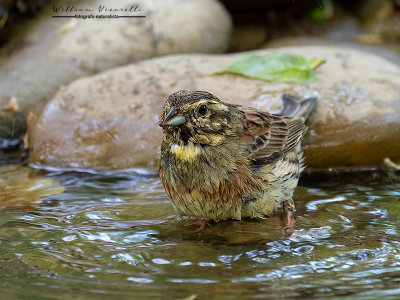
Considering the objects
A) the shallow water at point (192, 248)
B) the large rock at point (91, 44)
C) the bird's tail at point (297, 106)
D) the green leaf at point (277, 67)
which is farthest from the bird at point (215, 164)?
the large rock at point (91, 44)

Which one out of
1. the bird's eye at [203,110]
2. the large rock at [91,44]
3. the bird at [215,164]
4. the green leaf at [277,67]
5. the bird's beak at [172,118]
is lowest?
the bird at [215,164]

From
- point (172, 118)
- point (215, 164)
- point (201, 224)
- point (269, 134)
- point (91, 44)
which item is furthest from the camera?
point (91, 44)

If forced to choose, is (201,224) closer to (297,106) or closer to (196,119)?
(196,119)

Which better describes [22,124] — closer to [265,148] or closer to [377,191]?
[265,148]

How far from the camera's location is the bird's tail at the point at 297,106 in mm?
6043

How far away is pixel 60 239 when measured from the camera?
4.69m

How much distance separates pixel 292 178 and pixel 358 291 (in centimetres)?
186

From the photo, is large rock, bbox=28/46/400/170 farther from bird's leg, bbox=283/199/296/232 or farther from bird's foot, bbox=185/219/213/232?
bird's foot, bbox=185/219/213/232

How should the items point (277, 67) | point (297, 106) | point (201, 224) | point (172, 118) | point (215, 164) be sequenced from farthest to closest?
1. point (277, 67)
2. point (297, 106)
3. point (201, 224)
4. point (215, 164)
5. point (172, 118)

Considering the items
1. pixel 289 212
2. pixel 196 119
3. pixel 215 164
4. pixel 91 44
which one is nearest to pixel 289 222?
pixel 289 212

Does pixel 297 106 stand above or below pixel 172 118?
above

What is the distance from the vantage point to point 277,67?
22.5 ft

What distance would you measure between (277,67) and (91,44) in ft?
9.12

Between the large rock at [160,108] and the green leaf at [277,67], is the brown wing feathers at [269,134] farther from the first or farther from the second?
the green leaf at [277,67]
